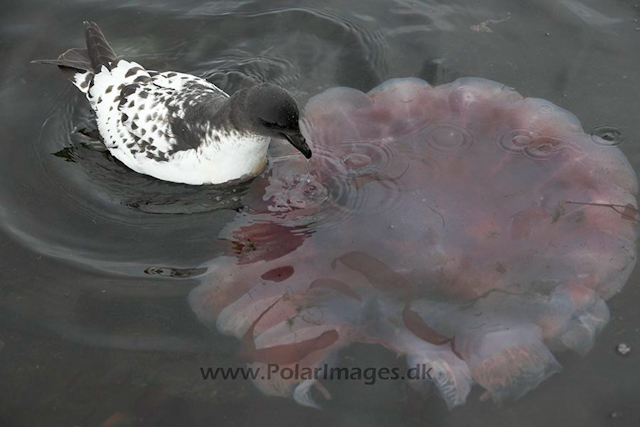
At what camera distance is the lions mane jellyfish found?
11.8 feet

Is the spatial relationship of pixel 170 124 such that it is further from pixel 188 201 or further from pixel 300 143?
pixel 300 143

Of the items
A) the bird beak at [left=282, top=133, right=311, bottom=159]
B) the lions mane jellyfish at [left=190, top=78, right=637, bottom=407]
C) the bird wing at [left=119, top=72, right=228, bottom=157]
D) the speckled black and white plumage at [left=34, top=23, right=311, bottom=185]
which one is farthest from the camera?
the bird wing at [left=119, top=72, right=228, bottom=157]

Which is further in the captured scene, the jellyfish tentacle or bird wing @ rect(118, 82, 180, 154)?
bird wing @ rect(118, 82, 180, 154)

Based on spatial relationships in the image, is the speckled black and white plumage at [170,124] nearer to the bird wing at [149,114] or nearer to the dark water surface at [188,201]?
the bird wing at [149,114]

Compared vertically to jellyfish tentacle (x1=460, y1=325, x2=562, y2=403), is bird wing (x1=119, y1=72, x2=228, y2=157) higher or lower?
higher

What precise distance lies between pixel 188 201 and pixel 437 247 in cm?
176

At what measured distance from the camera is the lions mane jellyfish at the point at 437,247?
141 inches

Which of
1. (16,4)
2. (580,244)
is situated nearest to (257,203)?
(580,244)

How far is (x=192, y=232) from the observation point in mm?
4414

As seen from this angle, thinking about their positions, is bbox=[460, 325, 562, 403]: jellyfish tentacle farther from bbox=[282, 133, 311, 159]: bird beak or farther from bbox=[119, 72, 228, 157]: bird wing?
bbox=[119, 72, 228, 157]: bird wing

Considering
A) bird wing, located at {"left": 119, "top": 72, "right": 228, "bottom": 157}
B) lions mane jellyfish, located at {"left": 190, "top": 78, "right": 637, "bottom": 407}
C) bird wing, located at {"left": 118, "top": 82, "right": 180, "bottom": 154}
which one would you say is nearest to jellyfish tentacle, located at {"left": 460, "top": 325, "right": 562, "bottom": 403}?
lions mane jellyfish, located at {"left": 190, "top": 78, "right": 637, "bottom": 407}

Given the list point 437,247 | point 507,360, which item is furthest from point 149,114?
point 507,360

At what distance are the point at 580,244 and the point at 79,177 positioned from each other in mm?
3222

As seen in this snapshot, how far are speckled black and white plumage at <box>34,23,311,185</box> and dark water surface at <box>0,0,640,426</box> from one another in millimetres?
175
